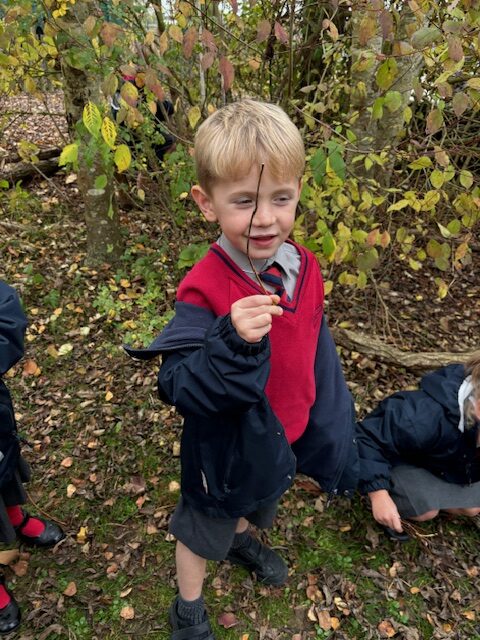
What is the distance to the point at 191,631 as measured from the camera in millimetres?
2035

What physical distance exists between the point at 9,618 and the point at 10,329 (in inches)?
57.1

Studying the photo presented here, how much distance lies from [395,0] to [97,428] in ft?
9.99

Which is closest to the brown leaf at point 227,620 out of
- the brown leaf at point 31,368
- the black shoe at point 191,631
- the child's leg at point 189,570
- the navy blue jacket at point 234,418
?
the black shoe at point 191,631

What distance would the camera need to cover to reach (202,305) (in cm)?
141

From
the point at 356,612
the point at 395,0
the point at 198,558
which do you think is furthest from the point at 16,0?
the point at 356,612

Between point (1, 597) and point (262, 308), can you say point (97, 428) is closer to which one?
point (1, 597)

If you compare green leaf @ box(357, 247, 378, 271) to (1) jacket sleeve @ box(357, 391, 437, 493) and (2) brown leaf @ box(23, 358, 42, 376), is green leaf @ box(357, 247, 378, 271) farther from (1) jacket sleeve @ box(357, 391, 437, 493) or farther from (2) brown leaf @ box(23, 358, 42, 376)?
(2) brown leaf @ box(23, 358, 42, 376)

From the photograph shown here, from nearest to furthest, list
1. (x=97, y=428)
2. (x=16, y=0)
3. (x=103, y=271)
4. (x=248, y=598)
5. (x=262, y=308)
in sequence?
(x=262, y=308) < (x=248, y=598) < (x=16, y=0) < (x=97, y=428) < (x=103, y=271)

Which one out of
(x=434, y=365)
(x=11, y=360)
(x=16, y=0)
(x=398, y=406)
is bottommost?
(x=434, y=365)

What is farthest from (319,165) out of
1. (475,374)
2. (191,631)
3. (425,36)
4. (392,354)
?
(191,631)

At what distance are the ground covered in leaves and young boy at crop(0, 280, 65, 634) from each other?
87mm

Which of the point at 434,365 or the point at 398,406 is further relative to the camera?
the point at 434,365

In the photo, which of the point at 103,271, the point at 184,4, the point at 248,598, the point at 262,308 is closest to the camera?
the point at 262,308

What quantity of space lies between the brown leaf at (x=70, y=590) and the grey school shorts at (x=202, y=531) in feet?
3.07
